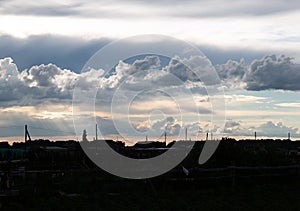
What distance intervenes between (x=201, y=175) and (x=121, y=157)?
1006 cm

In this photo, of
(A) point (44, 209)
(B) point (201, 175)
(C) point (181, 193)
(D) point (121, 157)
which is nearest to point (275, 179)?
(B) point (201, 175)

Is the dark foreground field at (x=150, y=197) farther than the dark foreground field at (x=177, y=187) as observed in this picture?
No

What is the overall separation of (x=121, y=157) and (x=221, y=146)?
7304mm

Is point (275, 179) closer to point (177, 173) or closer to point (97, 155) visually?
point (177, 173)

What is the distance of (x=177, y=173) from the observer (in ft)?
69.1

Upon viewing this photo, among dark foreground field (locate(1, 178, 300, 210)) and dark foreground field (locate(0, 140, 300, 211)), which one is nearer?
dark foreground field (locate(1, 178, 300, 210))

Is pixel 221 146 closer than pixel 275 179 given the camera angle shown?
No

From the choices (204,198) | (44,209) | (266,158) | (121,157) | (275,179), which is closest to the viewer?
(44,209)

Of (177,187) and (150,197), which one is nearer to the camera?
(150,197)

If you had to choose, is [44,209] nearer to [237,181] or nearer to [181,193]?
[181,193]

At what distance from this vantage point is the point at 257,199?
18500 mm

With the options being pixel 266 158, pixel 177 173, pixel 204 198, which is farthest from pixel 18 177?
pixel 266 158

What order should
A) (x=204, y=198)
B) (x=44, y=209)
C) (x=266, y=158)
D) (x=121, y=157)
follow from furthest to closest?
(x=121, y=157) → (x=266, y=158) → (x=204, y=198) → (x=44, y=209)

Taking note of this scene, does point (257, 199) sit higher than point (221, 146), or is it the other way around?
point (221, 146)
